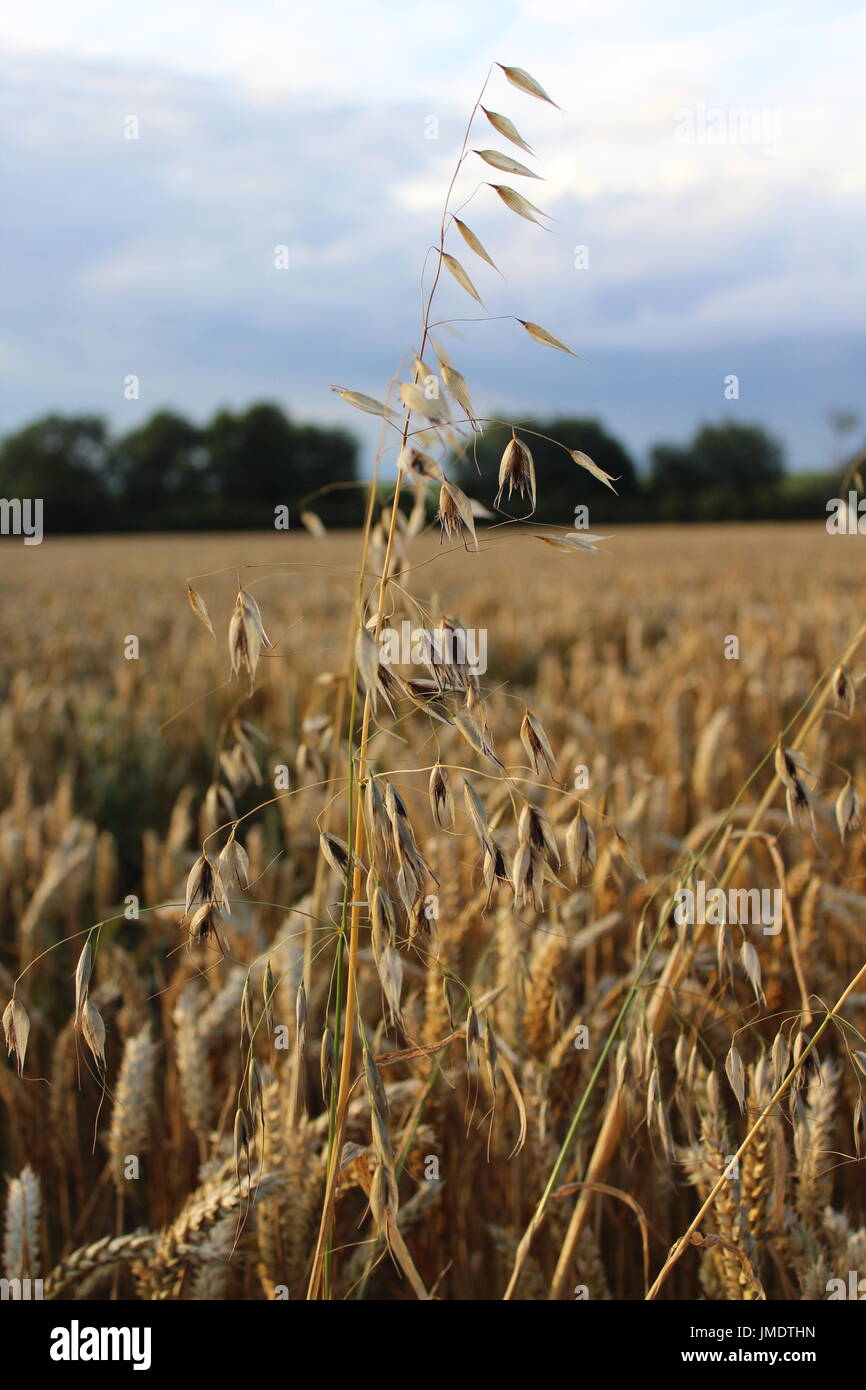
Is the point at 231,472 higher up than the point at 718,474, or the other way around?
the point at 231,472

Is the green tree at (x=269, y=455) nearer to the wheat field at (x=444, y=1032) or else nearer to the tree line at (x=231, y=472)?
the tree line at (x=231, y=472)

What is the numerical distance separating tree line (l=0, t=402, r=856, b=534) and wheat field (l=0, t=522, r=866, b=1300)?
4501cm

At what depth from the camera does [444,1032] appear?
107 cm

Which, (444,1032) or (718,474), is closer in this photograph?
(444,1032)

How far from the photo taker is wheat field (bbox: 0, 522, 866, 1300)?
2.32ft

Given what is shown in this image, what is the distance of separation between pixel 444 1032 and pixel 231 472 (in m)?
68.4

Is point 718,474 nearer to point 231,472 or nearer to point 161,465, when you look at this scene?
point 231,472

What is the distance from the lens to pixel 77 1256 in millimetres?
1006

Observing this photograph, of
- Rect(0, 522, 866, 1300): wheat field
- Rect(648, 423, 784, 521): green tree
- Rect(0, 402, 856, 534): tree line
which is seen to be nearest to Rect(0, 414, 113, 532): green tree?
Rect(0, 402, 856, 534): tree line

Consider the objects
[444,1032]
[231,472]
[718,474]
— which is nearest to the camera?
[444,1032]

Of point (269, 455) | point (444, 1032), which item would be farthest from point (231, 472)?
point (444, 1032)

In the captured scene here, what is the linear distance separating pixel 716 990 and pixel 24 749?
7.20 feet

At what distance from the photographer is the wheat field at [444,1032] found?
0.71m
